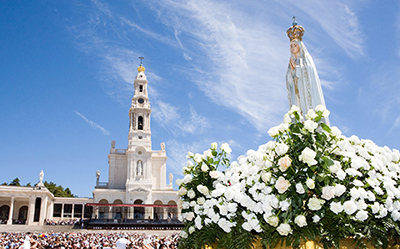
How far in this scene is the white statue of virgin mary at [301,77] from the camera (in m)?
10.5

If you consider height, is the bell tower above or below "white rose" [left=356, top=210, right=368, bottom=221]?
above

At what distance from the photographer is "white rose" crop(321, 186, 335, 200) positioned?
13.7ft

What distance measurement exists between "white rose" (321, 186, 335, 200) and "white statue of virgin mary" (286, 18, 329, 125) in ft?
21.0

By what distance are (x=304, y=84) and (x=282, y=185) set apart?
696 centimetres

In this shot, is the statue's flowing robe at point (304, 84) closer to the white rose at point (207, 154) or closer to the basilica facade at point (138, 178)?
the white rose at point (207, 154)

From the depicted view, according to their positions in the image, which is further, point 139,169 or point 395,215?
point 139,169

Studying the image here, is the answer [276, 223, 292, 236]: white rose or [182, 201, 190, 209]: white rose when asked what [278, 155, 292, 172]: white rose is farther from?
[182, 201, 190, 209]: white rose

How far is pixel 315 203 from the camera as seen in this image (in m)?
4.22

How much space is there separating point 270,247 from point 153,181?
2149 inches

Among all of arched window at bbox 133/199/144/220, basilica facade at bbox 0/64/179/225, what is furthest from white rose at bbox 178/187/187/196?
arched window at bbox 133/199/144/220

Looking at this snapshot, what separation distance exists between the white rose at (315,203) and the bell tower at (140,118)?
5369 cm

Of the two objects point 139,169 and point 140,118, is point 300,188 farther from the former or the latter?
point 140,118

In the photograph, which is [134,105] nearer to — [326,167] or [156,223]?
[156,223]

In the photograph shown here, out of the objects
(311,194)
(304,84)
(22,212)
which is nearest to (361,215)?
(311,194)
